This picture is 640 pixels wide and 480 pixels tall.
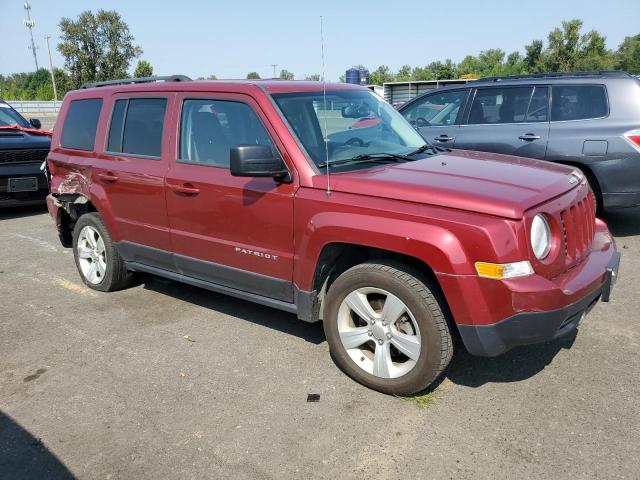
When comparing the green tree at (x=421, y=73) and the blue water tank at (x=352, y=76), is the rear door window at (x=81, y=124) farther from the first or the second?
the green tree at (x=421, y=73)

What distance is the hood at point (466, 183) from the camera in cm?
286

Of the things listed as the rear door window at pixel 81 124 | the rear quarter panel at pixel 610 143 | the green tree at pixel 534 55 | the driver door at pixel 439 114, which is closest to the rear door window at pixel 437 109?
the driver door at pixel 439 114

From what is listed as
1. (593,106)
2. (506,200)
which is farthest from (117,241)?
(593,106)

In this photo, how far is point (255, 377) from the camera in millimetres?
3541

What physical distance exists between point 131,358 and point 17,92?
213 ft

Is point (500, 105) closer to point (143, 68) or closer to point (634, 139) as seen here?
point (634, 139)

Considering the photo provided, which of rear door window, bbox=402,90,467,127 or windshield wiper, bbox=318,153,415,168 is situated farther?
rear door window, bbox=402,90,467,127

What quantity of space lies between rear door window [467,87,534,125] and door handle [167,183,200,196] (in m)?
4.31

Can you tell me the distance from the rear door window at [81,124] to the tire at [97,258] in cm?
68

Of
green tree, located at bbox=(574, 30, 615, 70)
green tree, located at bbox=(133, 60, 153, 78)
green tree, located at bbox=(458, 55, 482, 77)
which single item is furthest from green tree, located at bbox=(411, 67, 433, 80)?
green tree, located at bbox=(133, 60, 153, 78)

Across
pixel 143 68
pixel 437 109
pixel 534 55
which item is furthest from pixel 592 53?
pixel 437 109

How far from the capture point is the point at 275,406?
10.5ft

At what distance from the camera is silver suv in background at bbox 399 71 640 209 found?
6.02m

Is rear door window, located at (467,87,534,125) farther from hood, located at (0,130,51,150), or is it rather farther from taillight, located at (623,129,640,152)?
hood, located at (0,130,51,150)
